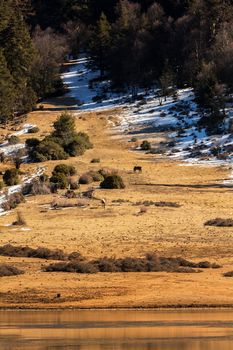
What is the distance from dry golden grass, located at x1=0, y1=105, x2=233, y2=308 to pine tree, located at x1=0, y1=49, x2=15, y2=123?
605 inches

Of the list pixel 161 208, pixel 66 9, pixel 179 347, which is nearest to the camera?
pixel 179 347

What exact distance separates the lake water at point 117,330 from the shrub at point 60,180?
2508 cm

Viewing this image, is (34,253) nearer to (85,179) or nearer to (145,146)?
(85,179)

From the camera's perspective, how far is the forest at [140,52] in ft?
261

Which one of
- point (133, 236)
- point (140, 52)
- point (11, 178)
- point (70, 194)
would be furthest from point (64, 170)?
point (140, 52)

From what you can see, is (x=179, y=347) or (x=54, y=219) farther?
(x=54, y=219)

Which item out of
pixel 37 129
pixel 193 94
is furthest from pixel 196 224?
pixel 193 94

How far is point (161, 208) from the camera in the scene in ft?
148

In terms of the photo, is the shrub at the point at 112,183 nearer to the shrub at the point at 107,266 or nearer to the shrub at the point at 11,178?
the shrub at the point at 11,178

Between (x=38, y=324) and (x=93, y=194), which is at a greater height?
(x=38, y=324)

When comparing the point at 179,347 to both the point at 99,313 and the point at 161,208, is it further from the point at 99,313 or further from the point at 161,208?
the point at 161,208

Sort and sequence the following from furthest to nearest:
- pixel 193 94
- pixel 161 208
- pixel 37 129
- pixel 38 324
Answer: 1. pixel 193 94
2. pixel 37 129
3. pixel 161 208
4. pixel 38 324

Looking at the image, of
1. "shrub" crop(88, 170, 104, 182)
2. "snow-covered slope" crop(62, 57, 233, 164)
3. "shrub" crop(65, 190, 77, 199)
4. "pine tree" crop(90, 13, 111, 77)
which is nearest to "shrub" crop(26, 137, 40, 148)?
"snow-covered slope" crop(62, 57, 233, 164)

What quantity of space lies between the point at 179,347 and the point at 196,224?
2030 centimetres
